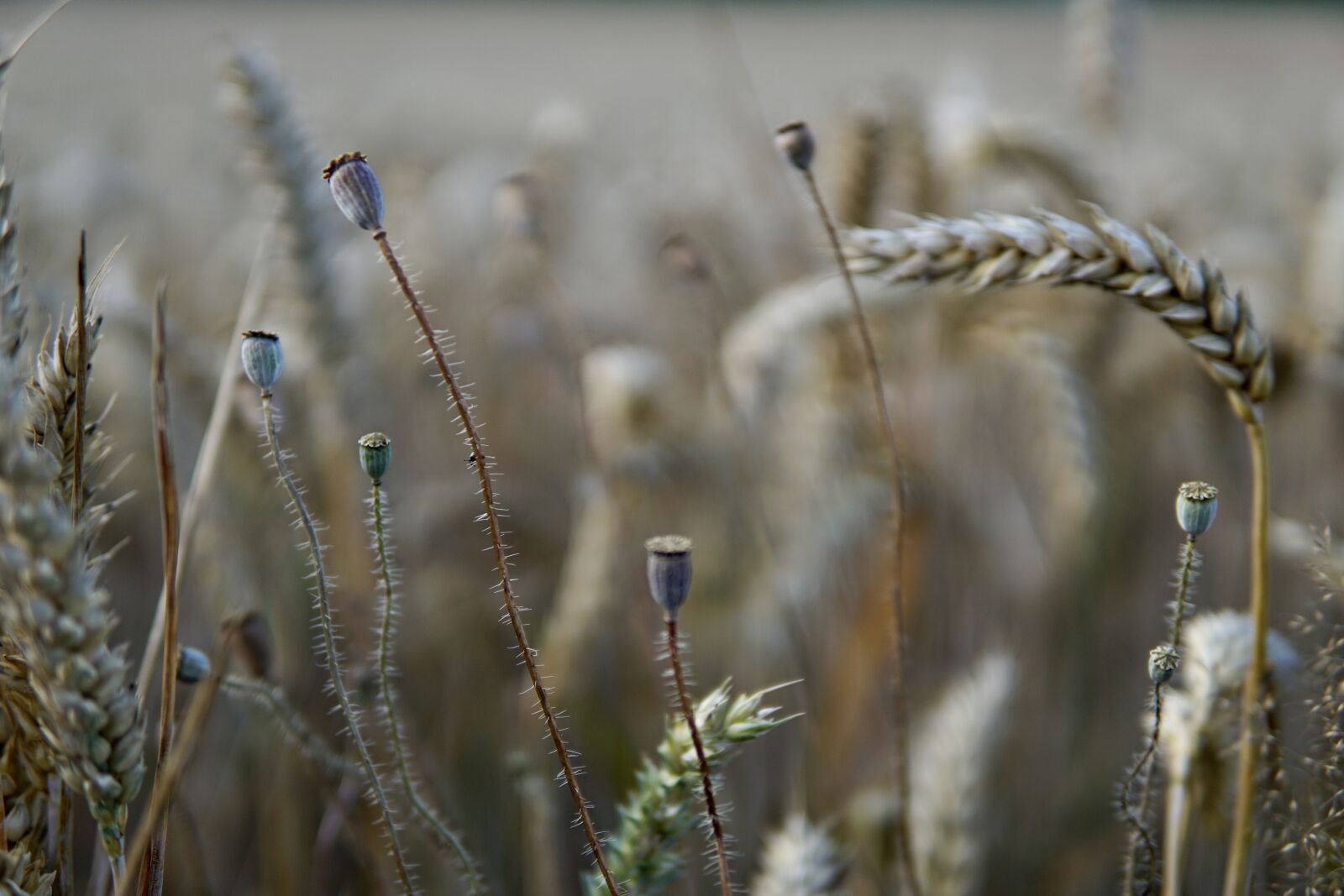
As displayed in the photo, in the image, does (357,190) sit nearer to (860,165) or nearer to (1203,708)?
(1203,708)

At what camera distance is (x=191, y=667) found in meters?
0.76

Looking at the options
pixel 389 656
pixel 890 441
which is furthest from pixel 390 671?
pixel 890 441

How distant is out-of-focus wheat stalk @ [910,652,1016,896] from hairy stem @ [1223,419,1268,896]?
0.43 metres

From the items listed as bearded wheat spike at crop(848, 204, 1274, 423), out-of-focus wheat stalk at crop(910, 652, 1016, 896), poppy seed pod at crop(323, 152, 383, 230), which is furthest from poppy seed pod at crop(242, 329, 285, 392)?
out-of-focus wheat stalk at crop(910, 652, 1016, 896)

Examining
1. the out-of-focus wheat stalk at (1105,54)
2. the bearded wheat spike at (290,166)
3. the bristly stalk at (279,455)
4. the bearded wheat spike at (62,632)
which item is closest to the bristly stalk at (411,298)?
the bristly stalk at (279,455)

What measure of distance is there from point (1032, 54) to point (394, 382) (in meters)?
9.55

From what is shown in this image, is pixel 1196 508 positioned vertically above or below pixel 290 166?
below

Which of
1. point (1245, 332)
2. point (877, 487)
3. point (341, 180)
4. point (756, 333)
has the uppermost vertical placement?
point (341, 180)

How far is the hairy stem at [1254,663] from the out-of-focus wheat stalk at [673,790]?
353mm

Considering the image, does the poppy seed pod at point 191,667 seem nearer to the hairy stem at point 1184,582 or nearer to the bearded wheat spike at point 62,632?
the bearded wheat spike at point 62,632

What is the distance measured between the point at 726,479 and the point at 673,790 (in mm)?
1023

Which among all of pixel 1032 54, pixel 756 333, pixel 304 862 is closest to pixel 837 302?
pixel 756 333

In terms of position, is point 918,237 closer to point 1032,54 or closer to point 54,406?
point 54,406

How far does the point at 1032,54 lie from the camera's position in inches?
399
